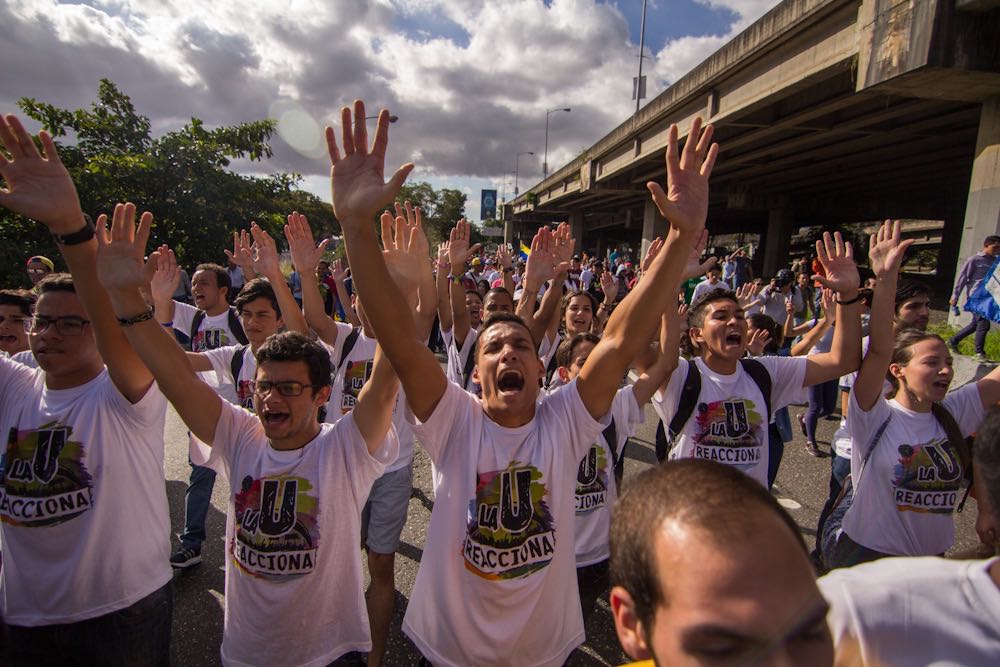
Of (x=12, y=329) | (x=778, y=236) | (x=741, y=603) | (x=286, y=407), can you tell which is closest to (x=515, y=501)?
(x=286, y=407)

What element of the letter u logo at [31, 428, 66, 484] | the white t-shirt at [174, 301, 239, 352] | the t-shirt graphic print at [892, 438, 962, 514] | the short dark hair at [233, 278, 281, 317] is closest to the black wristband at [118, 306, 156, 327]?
the letter u logo at [31, 428, 66, 484]

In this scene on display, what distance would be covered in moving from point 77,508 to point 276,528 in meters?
0.76

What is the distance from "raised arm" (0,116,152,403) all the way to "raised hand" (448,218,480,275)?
2595mm

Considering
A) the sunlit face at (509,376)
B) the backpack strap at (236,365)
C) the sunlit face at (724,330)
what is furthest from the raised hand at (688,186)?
→ the backpack strap at (236,365)

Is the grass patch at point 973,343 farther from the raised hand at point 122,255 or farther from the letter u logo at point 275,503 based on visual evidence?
the raised hand at point 122,255

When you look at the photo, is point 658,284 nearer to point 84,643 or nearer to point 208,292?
point 84,643

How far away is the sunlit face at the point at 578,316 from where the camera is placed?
14.5 ft

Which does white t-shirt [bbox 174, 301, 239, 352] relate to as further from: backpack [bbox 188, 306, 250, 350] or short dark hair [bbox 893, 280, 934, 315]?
Answer: short dark hair [bbox 893, 280, 934, 315]

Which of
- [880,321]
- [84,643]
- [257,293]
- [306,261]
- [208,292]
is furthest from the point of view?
[208,292]

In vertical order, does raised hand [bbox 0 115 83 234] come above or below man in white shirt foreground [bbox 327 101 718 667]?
above

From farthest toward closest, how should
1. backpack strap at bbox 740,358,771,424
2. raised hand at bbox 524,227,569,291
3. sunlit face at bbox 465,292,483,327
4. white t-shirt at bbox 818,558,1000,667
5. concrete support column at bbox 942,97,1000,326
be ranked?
concrete support column at bbox 942,97,1000,326
sunlit face at bbox 465,292,483,327
raised hand at bbox 524,227,569,291
backpack strap at bbox 740,358,771,424
white t-shirt at bbox 818,558,1000,667

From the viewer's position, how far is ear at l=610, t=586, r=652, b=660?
959mm

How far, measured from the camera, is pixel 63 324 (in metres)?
2.00

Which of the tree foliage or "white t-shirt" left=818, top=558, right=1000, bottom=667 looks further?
the tree foliage
